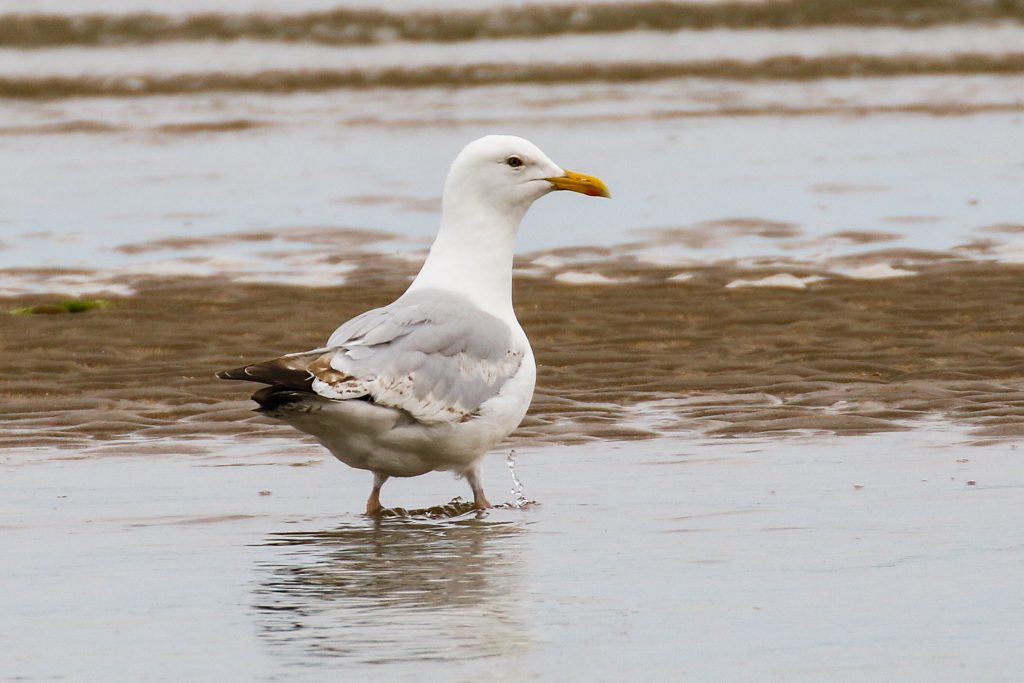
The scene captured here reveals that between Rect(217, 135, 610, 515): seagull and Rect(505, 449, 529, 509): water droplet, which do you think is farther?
Rect(505, 449, 529, 509): water droplet

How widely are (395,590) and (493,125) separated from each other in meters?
20.2

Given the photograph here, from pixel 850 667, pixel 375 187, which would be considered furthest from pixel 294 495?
pixel 375 187

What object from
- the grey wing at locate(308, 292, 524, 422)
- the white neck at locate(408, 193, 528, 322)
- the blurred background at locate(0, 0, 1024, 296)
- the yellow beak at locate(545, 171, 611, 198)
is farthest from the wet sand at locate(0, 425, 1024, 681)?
the blurred background at locate(0, 0, 1024, 296)

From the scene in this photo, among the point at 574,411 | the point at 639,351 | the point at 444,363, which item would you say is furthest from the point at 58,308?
the point at 444,363

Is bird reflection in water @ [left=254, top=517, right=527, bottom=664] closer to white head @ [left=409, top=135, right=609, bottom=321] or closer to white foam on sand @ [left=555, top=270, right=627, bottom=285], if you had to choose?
white head @ [left=409, top=135, right=609, bottom=321]

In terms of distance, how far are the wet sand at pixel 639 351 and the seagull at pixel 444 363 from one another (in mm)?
1389

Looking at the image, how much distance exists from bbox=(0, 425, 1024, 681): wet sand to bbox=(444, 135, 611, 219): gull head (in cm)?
127

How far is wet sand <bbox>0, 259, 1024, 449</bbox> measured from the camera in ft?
31.2

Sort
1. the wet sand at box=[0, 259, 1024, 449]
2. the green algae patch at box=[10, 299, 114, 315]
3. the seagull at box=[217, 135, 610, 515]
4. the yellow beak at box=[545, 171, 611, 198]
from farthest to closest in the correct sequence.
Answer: the green algae patch at box=[10, 299, 114, 315] < the wet sand at box=[0, 259, 1024, 449] < the yellow beak at box=[545, 171, 611, 198] < the seagull at box=[217, 135, 610, 515]

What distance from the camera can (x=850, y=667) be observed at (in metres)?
5.08

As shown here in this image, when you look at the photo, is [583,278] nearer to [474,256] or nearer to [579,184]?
[579,184]

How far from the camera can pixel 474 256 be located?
8109 mm

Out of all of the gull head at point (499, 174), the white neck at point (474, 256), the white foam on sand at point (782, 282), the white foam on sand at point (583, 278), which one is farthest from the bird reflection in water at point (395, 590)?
the white foam on sand at point (583, 278)

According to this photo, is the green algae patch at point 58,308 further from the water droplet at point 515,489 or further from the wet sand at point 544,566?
the water droplet at point 515,489
